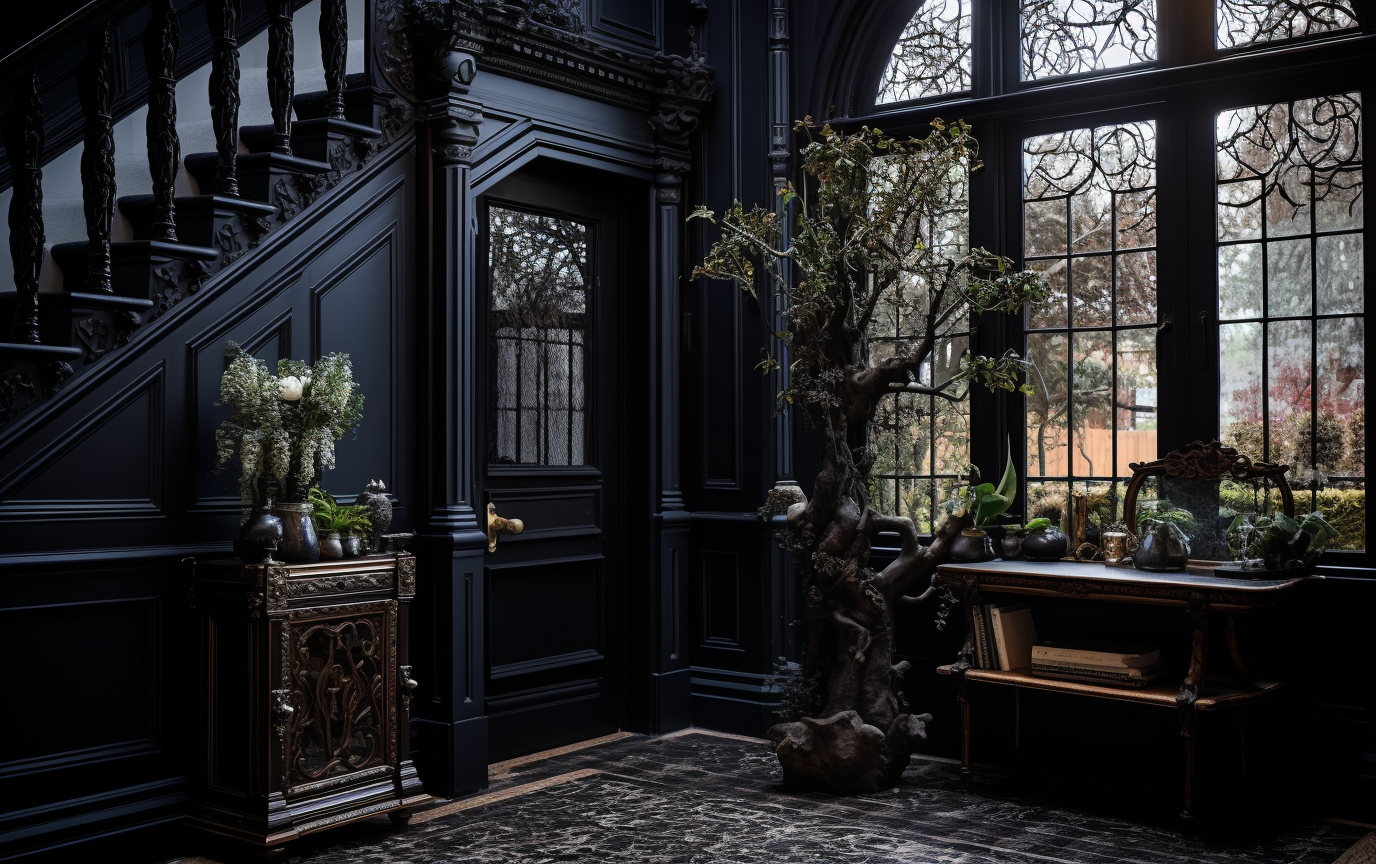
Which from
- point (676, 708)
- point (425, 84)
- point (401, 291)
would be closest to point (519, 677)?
point (676, 708)

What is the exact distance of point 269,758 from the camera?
3.99 metres

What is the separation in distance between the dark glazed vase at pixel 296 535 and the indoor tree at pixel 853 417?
1845 millimetres

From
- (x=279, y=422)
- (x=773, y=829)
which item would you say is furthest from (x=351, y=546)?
(x=773, y=829)

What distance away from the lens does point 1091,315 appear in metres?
5.24

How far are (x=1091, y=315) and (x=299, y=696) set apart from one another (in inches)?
134

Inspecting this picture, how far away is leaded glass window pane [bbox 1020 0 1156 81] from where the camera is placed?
5.16 meters

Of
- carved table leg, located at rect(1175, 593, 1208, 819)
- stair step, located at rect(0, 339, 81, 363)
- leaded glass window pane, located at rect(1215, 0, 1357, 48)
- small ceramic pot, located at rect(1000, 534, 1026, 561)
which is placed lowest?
carved table leg, located at rect(1175, 593, 1208, 819)

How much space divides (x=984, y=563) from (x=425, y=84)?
291cm

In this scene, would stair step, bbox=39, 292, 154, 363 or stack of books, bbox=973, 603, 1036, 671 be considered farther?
stack of books, bbox=973, 603, 1036, 671

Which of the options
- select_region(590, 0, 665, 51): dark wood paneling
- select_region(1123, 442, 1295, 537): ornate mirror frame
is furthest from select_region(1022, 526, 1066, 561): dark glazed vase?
select_region(590, 0, 665, 51): dark wood paneling

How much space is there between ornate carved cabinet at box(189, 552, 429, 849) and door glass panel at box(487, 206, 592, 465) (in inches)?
48.6

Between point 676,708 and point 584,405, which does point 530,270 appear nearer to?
point 584,405

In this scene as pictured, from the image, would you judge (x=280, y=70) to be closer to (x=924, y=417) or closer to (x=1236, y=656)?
(x=924, y=417)

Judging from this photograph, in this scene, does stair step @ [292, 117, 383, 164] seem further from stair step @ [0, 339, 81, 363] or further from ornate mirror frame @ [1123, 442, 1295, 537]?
ornate mirror frame @ [1123, 442, 1295, 537]
